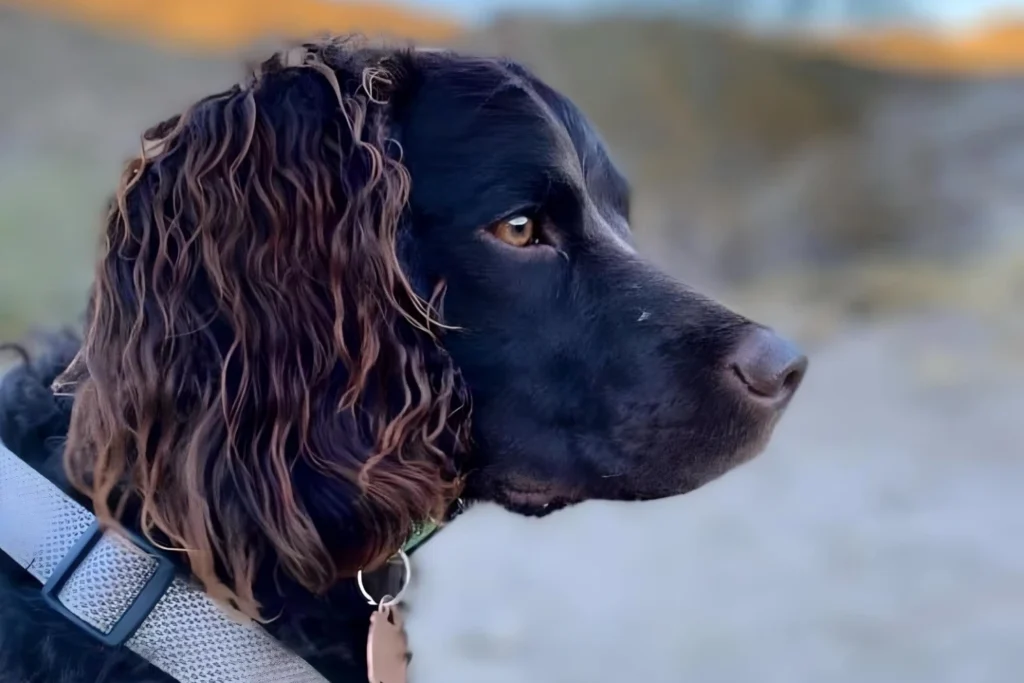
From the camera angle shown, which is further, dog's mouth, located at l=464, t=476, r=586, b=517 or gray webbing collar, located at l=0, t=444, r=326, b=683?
dog's mouth, located at l=464, t=476, r=586, b=517

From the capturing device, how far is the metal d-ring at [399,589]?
70.9 inches

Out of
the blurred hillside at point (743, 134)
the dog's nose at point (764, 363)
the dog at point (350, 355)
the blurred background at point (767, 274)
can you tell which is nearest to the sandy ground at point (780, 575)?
the blurred background at point (767, 274)

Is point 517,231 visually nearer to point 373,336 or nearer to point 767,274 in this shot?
point 373,336

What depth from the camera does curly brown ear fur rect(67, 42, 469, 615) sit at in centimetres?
162

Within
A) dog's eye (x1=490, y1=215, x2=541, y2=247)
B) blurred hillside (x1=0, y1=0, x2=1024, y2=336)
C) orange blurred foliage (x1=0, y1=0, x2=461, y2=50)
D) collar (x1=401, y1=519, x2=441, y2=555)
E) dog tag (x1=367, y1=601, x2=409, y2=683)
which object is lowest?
blurred hillside (x1=0, y1=0, x2=1024, y2=336)

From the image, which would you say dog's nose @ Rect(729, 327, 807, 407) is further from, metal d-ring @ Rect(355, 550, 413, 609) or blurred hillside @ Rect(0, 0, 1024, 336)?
blurred hillside @ Rect(0, 0, 1024, 336)

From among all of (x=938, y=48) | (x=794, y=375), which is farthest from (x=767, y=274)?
(x=794, y=375)

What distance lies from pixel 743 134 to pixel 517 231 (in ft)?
37.8

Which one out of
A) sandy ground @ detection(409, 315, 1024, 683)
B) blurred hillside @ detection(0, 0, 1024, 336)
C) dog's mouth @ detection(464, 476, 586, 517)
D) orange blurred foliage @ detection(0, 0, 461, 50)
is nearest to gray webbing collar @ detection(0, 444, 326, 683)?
dog's mouth @ detection(464, 476, 586, 517)

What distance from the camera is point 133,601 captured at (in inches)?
63.1

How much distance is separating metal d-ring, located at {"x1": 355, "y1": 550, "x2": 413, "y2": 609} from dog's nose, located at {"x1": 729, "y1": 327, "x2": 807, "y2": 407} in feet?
2.12

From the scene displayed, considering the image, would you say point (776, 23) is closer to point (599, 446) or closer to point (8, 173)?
point (8, 173)

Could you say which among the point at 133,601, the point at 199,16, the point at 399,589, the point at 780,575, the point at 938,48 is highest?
the point at 133,601

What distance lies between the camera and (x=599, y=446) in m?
1.87
